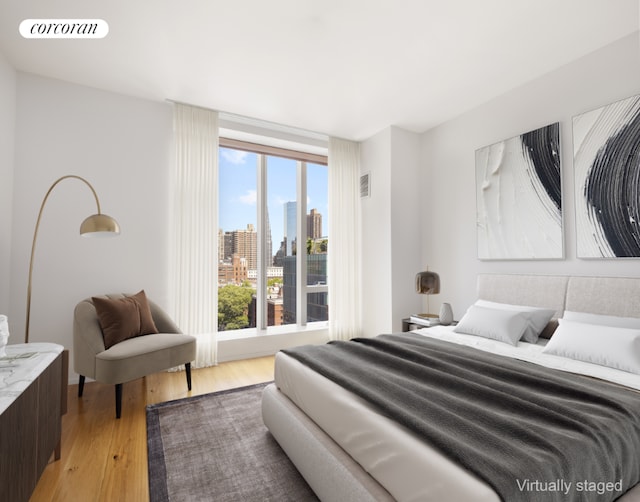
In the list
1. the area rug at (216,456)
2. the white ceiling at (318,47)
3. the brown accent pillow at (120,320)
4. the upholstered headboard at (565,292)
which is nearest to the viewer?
the area rug at (216,456)

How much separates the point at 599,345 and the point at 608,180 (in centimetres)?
132

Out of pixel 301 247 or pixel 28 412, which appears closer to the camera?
pixel 28 412

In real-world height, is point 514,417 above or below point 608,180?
below

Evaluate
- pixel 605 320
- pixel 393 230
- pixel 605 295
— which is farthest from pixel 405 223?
pixel 605 320

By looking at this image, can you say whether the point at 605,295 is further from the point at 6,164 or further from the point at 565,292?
the point at 6,164

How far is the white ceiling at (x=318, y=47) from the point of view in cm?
220

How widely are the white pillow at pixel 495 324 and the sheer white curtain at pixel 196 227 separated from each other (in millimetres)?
2505

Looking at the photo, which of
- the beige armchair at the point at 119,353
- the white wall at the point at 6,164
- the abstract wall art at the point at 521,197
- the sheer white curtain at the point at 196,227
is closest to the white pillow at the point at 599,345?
the abstract wall art at the point at 521,197

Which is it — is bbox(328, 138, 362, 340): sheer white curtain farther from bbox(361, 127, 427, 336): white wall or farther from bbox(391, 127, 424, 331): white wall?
bbox(391, 127, 424, 331): white wall

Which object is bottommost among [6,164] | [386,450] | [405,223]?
[386,450]

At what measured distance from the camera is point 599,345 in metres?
1.96

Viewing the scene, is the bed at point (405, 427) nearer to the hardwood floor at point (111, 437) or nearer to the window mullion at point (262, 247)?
the hardwood floor at point (111, 437)

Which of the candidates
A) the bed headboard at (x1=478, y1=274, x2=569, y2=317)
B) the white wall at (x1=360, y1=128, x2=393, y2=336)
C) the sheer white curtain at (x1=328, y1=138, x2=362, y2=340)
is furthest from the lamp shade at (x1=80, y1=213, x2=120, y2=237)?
the bed headboard at (x1=478, y1=274, x2=569, y2=317)

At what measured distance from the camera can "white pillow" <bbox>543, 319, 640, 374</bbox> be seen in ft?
6.04
